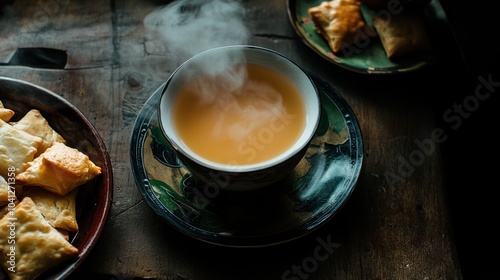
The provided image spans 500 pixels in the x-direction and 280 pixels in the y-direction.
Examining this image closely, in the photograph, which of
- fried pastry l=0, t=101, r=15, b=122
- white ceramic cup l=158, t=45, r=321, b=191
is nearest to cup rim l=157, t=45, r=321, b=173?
white ceramic cup l=158, t=45, r=321, b=191

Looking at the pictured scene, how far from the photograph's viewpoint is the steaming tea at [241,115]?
1369 millimetres

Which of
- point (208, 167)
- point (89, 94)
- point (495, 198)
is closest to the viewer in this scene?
point (208, 167)

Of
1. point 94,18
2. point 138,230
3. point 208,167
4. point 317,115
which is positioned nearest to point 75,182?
point 138,230

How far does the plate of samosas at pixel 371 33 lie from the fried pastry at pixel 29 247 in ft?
3.49

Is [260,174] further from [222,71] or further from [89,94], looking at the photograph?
[89,94]

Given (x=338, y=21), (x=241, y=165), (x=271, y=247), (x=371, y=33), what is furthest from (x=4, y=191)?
(x=371, y=33)

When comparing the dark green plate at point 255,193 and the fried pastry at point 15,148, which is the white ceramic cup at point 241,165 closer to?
the dark green plate at point 255,193

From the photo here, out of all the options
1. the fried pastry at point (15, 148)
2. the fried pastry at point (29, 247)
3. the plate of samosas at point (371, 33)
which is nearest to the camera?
the fried pastry at point (29, 247)

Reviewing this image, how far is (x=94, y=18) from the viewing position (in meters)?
1.92

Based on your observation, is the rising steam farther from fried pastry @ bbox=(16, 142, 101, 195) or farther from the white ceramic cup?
fried pastry @ bbox=(16, 142, 101, 195)

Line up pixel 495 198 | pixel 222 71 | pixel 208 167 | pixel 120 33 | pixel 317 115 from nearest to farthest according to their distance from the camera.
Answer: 1. pixel 208 167
2. pixel 317 115
3. pixel 222 71
4. pixel 120 33
5. pixel 495 198

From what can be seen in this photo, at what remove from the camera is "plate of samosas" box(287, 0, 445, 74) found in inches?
70.9

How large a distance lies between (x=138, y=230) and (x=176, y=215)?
18 centimetres

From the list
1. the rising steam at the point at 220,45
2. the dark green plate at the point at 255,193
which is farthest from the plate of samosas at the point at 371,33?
the dark green plate at the point at 255,193
